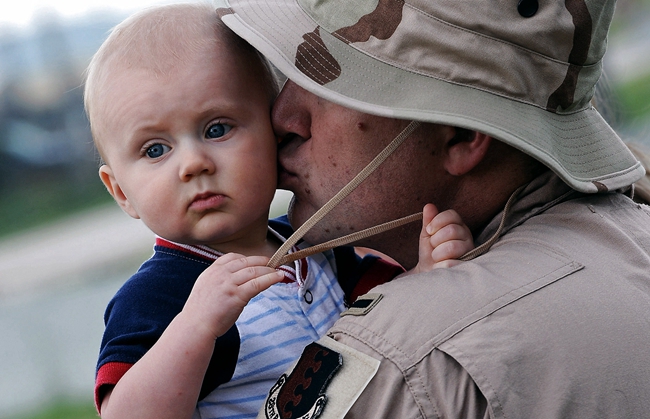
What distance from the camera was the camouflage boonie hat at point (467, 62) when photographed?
62.1 inches

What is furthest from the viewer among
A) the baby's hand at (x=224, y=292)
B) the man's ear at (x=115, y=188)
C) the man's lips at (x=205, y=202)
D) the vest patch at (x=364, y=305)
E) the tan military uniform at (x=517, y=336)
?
the man's ear at (x=115, y=188)

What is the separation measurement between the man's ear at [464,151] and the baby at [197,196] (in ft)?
0.40

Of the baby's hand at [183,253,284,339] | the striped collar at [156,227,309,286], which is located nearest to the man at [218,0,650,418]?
the striped collar at [156,227,309,286]

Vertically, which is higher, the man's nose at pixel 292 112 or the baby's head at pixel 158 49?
the baby's head at pixel 158 49

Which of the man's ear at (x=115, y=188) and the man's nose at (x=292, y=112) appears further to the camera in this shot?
the man's ear at (x=115, y=188)

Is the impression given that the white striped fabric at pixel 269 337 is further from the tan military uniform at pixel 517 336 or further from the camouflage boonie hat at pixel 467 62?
the camouflage boonie hat at pixel 467 62

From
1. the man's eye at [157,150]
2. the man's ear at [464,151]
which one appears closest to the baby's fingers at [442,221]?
the man's ear at [464,151]

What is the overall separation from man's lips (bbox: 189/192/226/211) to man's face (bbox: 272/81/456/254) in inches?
9.0

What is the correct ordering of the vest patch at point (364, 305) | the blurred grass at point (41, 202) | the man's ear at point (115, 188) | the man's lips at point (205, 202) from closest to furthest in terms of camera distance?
1. the vest patch at point (364, 305)
2. the man's lips at point (205, 202)
3. the man's ear at point (115, 188)
4. the blurred grass at point (41, 202)

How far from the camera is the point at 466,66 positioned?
159 cm

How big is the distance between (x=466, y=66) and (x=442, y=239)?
1.38ft

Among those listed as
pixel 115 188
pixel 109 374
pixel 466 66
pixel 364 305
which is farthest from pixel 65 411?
pixel 466 66

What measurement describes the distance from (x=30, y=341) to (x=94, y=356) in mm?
573

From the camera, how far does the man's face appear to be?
1.79 m
